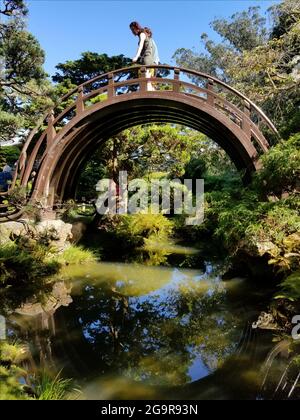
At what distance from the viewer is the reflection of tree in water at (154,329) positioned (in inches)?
211

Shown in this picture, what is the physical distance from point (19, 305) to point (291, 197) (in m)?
5.39

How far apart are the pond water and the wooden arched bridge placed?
7.73 ft

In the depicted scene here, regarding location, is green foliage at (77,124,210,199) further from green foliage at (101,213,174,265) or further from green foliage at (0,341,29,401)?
green foliage at (0,341,29,401)

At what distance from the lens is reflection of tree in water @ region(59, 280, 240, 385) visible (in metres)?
5.36

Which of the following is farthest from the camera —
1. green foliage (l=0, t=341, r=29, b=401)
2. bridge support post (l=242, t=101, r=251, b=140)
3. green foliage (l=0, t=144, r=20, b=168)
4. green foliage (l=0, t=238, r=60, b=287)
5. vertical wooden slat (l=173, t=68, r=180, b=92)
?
green foliage (l=0, t=144, r=20, b=168)

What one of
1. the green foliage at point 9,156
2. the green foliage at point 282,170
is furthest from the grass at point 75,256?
the green foliage at point 9,156

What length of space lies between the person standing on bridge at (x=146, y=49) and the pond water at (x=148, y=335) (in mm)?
5353

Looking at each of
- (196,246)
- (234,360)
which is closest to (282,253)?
(234,360)

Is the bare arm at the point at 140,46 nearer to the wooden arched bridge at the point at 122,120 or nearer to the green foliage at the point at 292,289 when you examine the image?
the wooden arched bridge at the point at 122,120

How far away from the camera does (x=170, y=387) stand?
480 centimetres

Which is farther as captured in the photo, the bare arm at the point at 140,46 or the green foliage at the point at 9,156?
Answer: the green foliage at the point at 9,156

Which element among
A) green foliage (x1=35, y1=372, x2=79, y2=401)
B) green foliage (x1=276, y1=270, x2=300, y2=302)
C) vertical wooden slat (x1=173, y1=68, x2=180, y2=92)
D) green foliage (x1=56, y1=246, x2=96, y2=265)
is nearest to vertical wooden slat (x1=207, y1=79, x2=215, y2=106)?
vertical wooden slat (x1=173, y1=68, x2=180, y2=92)

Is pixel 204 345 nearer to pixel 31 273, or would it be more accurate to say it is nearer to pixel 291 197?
pixel 291 197
